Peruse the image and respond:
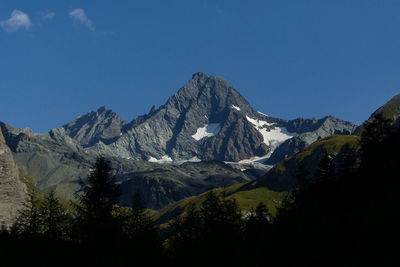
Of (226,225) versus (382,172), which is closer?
(226,225)

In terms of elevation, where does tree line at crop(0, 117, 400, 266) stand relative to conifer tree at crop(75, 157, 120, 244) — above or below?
below

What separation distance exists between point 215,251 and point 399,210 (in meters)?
18.2

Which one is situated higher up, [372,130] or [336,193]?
[372,130]

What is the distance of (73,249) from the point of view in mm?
40000

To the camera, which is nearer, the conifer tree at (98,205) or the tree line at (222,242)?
the tree line at (222,242)

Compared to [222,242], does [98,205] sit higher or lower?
higher

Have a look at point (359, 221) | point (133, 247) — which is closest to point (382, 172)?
point (359, 221)

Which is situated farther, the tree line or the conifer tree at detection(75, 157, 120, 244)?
the conifer tree at detection(75, 157, 120, 244)

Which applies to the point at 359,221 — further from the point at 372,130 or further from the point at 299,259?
the point at 372,130

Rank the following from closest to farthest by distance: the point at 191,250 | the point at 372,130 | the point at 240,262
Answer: the point at 240,262 < the point at 191,250 < the point at 372,130

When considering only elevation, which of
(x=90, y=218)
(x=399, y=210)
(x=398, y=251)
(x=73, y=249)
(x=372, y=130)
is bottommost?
(x=398, y=251)

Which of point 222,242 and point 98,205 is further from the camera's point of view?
point 98,205

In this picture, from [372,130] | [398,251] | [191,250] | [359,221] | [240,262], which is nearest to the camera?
[398,251]

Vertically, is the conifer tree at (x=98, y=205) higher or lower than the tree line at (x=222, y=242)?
higher
